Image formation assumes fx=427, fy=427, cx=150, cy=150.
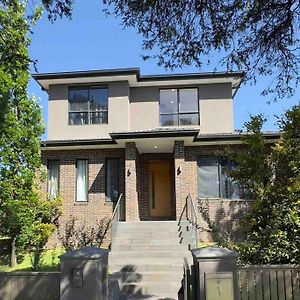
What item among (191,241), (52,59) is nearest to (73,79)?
(191,241)

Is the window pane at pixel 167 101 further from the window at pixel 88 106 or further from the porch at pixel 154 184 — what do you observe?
the window at pixel 88 106

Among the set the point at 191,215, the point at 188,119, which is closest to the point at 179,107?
the point at 188,119

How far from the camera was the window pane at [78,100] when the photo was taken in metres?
19.6

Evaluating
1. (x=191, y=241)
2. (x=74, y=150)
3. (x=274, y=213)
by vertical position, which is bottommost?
(x=191, y=241)

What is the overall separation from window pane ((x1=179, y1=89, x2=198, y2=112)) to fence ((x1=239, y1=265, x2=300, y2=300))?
550 inches

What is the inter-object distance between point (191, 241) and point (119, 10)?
8.04 meters

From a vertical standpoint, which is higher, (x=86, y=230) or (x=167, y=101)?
(x=167, y=101)

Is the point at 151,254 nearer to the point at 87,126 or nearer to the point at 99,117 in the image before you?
the point at 87,126

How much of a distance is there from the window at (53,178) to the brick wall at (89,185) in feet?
0.60

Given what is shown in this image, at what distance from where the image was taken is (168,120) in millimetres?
19781

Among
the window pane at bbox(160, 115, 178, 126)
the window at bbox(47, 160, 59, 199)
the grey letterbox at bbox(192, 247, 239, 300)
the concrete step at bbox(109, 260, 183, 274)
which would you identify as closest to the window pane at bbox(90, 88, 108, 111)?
the window pane at bbox(160, 115, 178, 126)

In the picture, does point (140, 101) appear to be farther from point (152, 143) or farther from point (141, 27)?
point (141, 27)

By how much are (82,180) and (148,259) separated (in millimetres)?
6839

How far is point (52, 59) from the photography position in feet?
27.9
